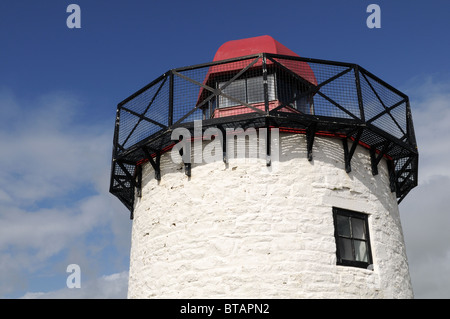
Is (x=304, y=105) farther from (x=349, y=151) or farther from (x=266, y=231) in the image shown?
(x=266, y=231)

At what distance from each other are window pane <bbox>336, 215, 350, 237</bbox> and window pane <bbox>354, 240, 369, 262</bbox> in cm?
29

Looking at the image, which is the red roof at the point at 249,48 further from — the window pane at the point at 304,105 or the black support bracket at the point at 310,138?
the black support bracket at the point at 310,138

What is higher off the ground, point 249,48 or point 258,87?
point 249,48

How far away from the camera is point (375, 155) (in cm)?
1166

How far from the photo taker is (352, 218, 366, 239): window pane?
35.1 feet

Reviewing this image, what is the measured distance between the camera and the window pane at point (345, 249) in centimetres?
1032

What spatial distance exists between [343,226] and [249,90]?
3528 mm

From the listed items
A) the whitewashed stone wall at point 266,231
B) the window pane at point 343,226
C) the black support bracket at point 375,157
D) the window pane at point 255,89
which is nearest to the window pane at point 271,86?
the window pane at point 255,89

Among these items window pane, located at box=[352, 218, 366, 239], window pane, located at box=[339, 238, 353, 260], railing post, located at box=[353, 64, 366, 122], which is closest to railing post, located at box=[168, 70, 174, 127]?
railing post, located at box=[353, 64, 366, 122]

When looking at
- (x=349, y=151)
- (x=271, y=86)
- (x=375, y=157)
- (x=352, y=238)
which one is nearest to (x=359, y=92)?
(x=349, y=151)

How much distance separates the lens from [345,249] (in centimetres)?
1040
